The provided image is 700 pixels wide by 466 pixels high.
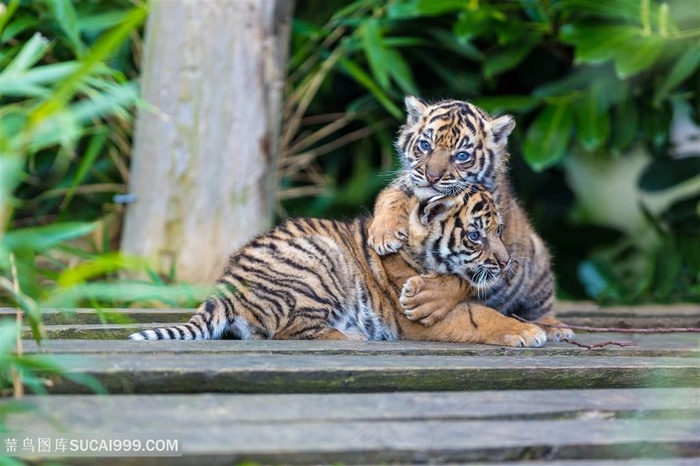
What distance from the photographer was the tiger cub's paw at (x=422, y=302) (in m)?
3.53

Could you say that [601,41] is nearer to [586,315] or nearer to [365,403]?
[586,315]

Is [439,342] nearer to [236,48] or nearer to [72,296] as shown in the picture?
[72,296]

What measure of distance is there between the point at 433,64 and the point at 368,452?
172 inches

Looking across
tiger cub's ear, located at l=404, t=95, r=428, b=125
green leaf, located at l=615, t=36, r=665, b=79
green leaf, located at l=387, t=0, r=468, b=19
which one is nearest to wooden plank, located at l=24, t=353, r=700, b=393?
tiger cub's ear, located at l=404, t=95, r=428, b=125

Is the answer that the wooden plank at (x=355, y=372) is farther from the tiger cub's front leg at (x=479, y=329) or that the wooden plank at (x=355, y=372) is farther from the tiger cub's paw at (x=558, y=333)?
the tiger cub's paw at (x=558, y=333)

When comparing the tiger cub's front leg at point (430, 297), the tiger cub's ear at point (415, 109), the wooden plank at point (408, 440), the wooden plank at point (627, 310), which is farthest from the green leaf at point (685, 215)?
the wooden plank at point (408, 440)

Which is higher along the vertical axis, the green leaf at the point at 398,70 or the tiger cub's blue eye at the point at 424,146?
the green leaf at the point at 398,70

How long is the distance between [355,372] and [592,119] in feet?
10.9

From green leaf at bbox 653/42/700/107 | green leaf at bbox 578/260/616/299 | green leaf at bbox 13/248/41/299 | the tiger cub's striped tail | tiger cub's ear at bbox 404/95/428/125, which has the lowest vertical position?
green leaf at bbox 578/260/616/299

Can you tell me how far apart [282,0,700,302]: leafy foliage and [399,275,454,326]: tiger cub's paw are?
1.78m

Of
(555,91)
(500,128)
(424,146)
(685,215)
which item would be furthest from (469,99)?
(424,146)

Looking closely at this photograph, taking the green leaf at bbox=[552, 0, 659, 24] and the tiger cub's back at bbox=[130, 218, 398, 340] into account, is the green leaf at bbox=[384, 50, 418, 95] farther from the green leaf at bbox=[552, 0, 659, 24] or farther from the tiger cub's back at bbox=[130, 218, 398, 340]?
the tiger cub's back at bbox=[130, 218, 398, 340]

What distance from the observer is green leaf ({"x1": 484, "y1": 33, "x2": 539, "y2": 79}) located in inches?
222

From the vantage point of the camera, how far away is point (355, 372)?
2.59 meters
